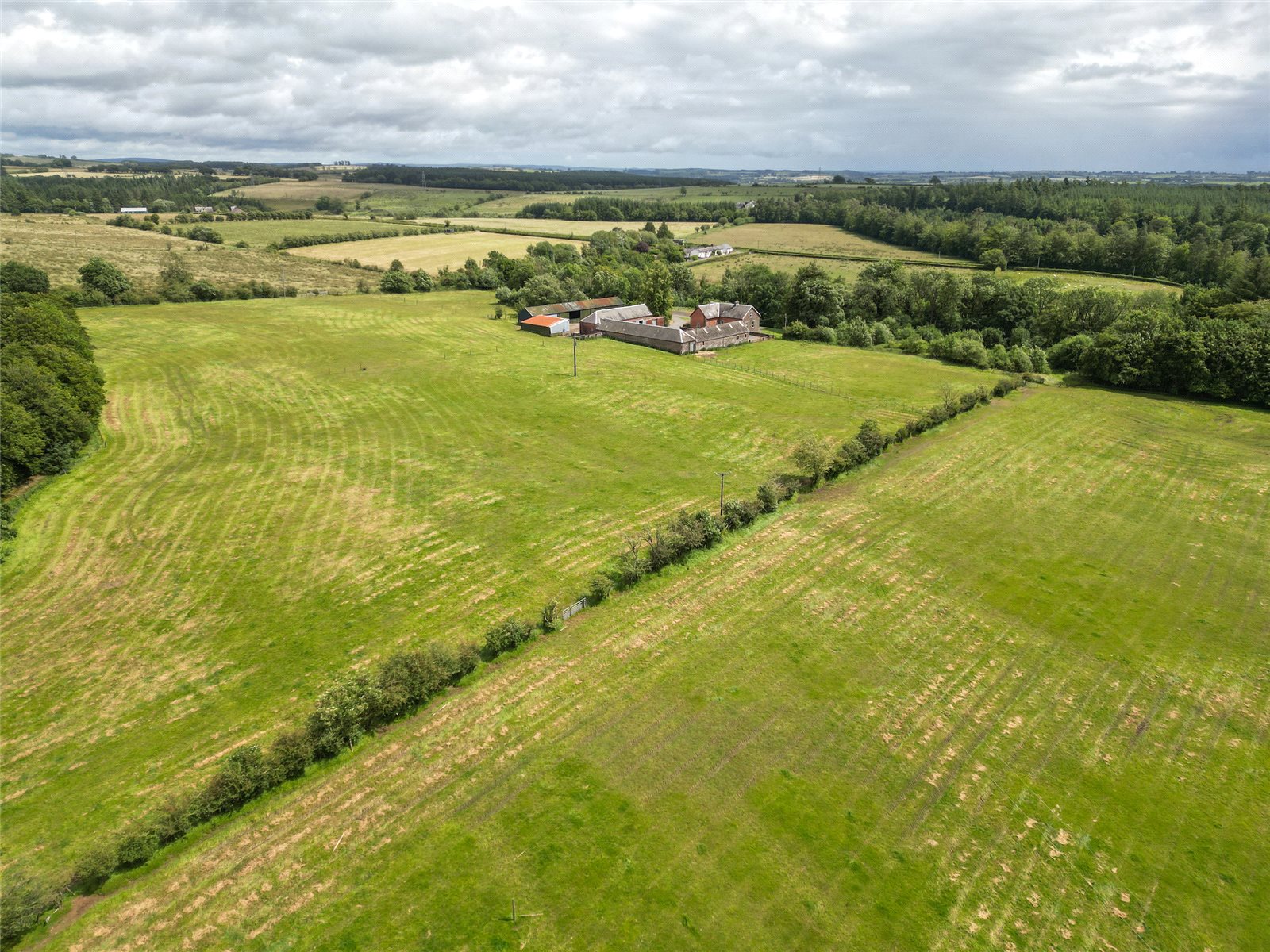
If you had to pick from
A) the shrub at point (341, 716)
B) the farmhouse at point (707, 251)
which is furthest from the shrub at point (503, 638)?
the farmhouse at point (707, 251)

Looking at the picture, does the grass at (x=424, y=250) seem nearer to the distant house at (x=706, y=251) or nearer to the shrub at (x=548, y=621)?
the distant house at (x=706, y=251)

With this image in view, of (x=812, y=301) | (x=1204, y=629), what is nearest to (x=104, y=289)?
(x=812, y=301)

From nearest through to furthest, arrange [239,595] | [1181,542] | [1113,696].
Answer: [1113,696] < [239,595] < [1181,542]

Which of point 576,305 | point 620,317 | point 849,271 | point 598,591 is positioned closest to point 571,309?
point 576,305

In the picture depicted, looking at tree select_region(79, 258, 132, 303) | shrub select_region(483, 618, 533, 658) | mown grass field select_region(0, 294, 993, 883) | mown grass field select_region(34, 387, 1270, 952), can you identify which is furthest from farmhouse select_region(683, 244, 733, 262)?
shrub select_region(483, 618, 533, 658)

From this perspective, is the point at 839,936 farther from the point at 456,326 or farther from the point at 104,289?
the point at 104,289

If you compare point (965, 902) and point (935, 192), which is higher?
point (935, 192)
